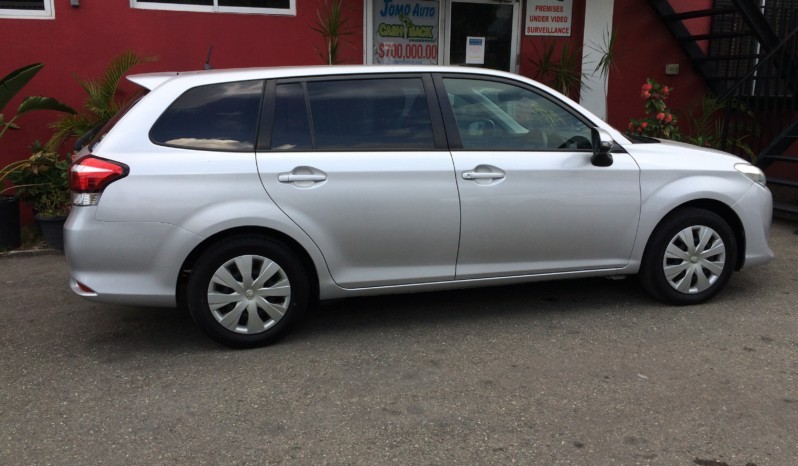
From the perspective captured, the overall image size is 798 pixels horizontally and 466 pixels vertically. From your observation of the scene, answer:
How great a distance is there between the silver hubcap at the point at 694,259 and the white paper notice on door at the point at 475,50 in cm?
454

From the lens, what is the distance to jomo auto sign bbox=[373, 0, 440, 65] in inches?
→ 321

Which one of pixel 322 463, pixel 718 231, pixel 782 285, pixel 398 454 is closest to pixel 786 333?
pixel 718 231

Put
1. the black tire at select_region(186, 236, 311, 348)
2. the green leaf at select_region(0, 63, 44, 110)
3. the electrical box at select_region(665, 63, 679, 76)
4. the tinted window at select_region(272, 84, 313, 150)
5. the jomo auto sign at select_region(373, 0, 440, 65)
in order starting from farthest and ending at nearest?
the electrical box at select_region(665, 63, 679, 76)
the jomo auto sign at select_region(373, 0, 440, 65)
the green leaf at select_region(0, 63, 44, 110)
the tinted window at select_region(272, 84, 313, 150)
the black tire at select_region(186, 236, 311, 348)

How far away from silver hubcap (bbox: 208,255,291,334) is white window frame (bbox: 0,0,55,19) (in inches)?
175

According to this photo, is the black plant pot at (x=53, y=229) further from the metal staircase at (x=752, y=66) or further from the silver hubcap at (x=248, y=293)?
the metal staircase at (x=752, y=66)

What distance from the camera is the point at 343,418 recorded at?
3414 millimetres

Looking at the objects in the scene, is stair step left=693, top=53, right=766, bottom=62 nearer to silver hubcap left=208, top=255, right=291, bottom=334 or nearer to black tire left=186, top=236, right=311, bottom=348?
black tire left=186, top=236, right=311, bottom=348

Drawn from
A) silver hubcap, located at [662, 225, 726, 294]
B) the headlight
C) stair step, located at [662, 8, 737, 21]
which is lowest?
silver hubcap, located at [662, 225, 726, 294]

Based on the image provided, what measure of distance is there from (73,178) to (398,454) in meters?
2.42

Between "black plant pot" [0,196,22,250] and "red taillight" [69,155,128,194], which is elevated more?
"red taillight" [69,155,128,194]

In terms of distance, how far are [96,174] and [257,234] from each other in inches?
37.0

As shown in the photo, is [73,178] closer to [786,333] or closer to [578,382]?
[578,382]

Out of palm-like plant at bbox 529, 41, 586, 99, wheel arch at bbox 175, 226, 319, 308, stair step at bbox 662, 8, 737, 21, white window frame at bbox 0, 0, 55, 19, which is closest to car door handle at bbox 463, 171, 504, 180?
wheel arch at bbox 175, 226, 319, 308

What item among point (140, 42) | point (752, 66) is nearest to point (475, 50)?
point (752, 66)
